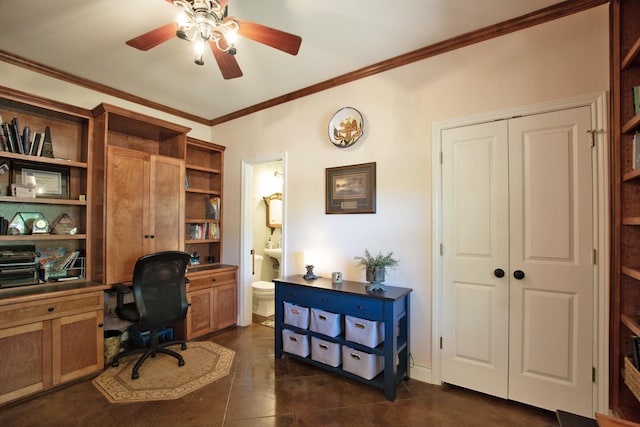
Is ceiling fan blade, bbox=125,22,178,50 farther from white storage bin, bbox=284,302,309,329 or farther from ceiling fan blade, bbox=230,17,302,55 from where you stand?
white storage bin, bbox=284,302,309,329

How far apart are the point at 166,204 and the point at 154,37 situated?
1.82 meters

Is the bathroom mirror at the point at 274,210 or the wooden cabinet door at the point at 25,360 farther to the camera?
the bathroom mirror at the point at 274,210

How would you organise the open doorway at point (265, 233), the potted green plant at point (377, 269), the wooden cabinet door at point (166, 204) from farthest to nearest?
the open doorway at point (265, 233) < the wooden cabinet door at point (166, 204) < the potted green plant at point (377, 269)

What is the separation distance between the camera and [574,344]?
190 centimetres

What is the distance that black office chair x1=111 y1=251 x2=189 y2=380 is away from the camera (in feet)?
8.30

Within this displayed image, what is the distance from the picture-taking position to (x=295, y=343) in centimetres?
270

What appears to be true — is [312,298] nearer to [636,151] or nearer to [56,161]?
[636,151]

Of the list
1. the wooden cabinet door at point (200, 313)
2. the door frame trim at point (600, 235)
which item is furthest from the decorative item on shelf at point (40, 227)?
the door frame trim at point (600, 235)

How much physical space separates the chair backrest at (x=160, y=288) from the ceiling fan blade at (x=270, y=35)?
6.54ft

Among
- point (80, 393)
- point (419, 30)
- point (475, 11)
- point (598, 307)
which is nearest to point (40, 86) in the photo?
point (80, 393)

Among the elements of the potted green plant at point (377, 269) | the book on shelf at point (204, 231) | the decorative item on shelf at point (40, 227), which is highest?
the decorative item on shelf at point (40, 227)

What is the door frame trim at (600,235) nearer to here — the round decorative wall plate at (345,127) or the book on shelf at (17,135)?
the round decorative wall plate at (345,127)

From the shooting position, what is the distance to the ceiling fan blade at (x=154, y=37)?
1.76m

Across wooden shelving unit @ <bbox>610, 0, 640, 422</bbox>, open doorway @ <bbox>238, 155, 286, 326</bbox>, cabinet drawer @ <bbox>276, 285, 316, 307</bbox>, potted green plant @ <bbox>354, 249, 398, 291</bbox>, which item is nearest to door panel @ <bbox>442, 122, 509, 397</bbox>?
potted green plant @ <bbox>354, 249, 398, 291</bbox>
